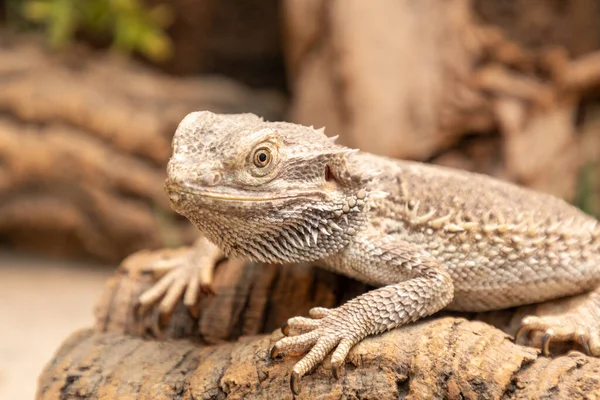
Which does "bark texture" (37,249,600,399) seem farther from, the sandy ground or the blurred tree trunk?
the blurred tree trunk

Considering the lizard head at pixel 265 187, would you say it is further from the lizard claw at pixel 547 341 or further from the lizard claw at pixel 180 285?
the lizard claw at pixel 547 341

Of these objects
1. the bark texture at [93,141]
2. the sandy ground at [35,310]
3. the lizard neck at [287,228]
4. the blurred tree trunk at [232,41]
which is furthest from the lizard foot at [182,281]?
the blurred tree trunk at [232,41]

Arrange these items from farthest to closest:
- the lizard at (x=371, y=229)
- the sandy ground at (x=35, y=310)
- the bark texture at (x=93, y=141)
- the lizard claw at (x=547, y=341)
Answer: the bark texture at (x=93, y=141)
the sandy ground at (x=35, y=310)
the lizard claw at (x=547, y=341)
the lizard at (x=371, y=229)

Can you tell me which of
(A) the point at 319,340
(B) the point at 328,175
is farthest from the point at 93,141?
(A) the point at 319,340

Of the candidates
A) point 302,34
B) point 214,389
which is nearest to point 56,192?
point 302,34

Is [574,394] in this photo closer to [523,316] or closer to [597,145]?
[523,316]

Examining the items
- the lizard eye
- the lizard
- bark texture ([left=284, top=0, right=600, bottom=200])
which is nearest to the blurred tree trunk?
bark texture ([left=284, top=0, right=600, bottom=200])
